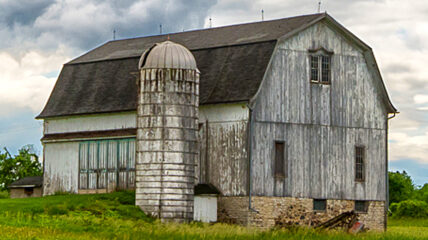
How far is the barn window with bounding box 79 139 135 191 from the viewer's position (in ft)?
139

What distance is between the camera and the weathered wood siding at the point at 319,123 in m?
39.1

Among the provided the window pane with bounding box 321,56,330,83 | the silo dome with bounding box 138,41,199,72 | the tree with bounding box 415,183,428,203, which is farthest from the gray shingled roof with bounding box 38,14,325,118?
the tree with bounding box 415,183,428,203

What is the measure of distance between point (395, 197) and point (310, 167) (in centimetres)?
2228

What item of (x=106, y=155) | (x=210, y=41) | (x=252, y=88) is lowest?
(x=106, y=155)

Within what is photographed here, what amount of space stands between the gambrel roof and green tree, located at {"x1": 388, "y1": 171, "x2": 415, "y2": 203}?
63.7ft

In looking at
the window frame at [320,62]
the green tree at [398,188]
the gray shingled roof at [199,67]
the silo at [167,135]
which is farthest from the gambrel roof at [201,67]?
the green tree at [398,188]

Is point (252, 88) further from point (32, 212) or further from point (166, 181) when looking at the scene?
point (32, 212)

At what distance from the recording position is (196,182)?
131 ft

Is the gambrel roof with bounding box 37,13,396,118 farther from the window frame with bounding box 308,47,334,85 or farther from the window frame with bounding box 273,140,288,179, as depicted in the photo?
the window frame with bounding box 273,140,288,179

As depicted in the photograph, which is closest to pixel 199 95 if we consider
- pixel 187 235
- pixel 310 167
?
pixel 310 167

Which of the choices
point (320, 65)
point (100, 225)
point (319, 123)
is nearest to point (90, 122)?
point (319, 123)

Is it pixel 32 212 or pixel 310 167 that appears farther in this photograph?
pixel 310 167

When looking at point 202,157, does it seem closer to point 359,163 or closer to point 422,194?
point 359,163

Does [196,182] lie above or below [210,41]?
below
